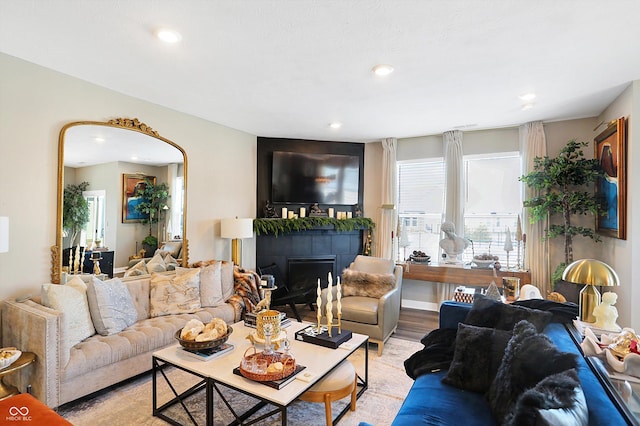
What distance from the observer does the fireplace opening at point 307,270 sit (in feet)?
17.1

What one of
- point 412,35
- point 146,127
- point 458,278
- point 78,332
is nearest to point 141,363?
point 78,332

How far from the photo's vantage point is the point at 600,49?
2.50 m

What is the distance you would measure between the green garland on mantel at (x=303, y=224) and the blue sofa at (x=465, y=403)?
3.33 meters

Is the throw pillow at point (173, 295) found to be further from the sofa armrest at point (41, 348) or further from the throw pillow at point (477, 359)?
the throw pillow at point (477, 359)

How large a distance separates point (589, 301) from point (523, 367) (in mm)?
897

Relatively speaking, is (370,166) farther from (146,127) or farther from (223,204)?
(146,127)

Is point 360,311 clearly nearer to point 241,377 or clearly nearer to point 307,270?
point 241,377

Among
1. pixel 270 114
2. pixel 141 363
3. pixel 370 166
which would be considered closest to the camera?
pixel 141 363

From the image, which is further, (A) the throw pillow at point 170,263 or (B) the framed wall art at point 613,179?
(A) the throw pillow at point 170,263

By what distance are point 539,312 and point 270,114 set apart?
11.4ft

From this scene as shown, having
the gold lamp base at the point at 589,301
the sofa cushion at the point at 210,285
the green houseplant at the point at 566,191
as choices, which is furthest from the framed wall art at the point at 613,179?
the sofa cushion at the point at 210,285

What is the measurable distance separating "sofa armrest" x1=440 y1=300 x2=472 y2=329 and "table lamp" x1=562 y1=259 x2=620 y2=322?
66 cm

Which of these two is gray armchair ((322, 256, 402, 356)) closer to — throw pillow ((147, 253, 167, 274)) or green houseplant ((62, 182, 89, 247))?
throw pillow ((147, 253, 167, 274))

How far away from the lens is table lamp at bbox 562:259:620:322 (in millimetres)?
1870
